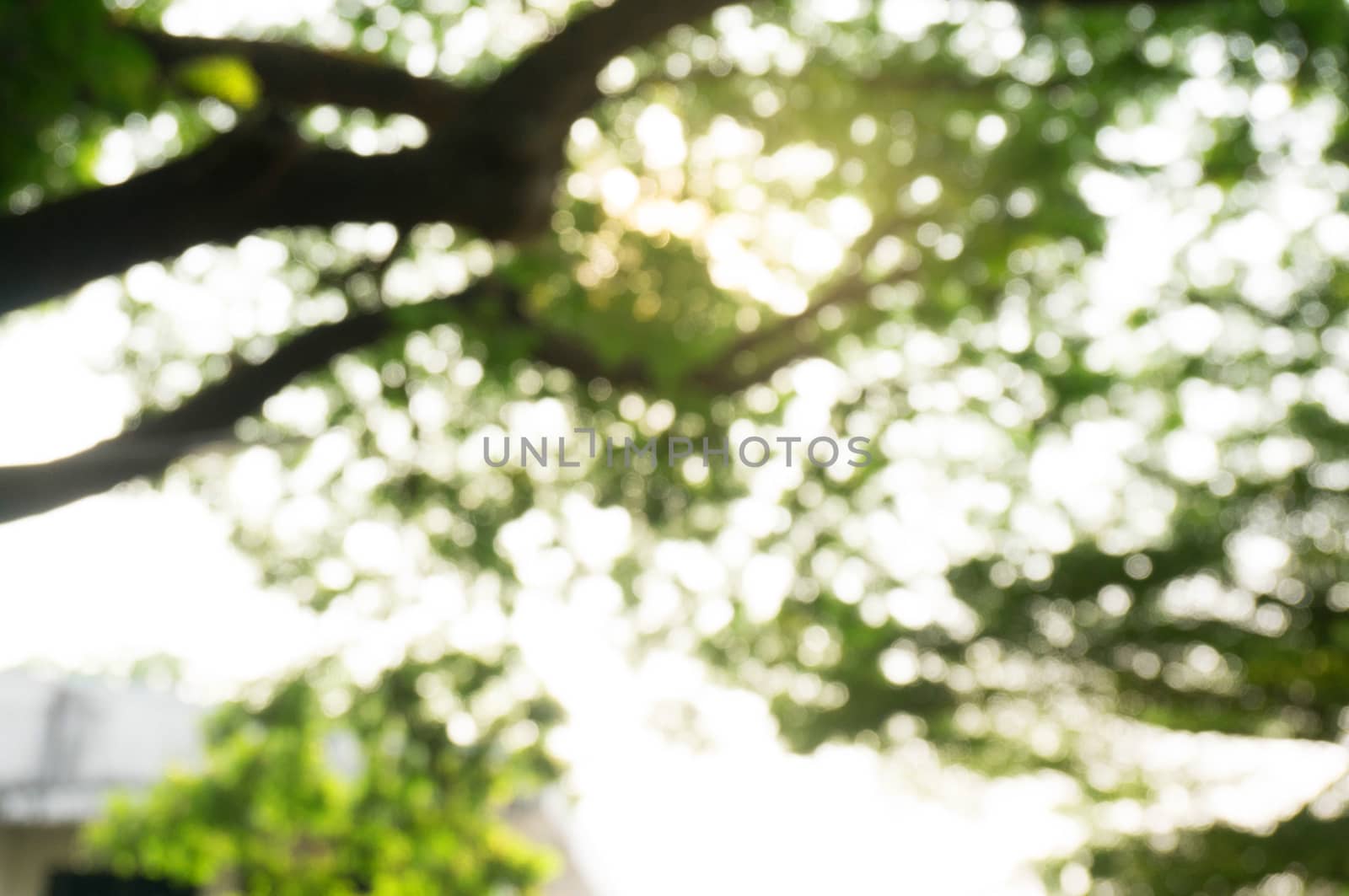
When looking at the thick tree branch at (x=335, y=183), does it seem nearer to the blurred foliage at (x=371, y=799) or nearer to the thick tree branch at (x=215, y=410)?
the thick tree branch at (x=215, y=410)

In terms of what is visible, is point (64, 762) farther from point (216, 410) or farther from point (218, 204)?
point (218, 204)

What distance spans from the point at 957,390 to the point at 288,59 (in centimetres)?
455

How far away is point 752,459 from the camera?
6422 mm

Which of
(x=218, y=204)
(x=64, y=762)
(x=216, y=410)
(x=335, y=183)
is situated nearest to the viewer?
(x=218, y=204)

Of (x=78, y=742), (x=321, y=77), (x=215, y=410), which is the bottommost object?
(x=78, y=742)

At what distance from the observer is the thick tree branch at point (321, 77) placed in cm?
333

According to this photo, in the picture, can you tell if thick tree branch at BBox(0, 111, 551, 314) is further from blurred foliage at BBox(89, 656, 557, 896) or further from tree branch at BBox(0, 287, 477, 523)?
blurred foliage at BBox(89, 656, 557, 896)

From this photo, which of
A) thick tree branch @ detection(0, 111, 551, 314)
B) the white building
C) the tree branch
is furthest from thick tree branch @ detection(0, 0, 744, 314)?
the white building

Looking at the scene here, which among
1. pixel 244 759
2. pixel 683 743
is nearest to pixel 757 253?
pixel 683 743

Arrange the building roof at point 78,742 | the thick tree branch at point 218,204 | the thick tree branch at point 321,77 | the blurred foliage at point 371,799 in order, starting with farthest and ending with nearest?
1. the building roof at point 78,742
2. the blurred foliage at point 371,799
3. the thick tree branch at point 321,77
4. the thick tree branch at point 218,204

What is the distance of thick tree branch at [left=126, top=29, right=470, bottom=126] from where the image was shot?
333 centimetres

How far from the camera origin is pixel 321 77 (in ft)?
11.9

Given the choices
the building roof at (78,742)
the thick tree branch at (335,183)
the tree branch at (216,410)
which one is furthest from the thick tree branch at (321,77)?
the building roof at (78,742)

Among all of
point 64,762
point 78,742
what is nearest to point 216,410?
point 64,762
